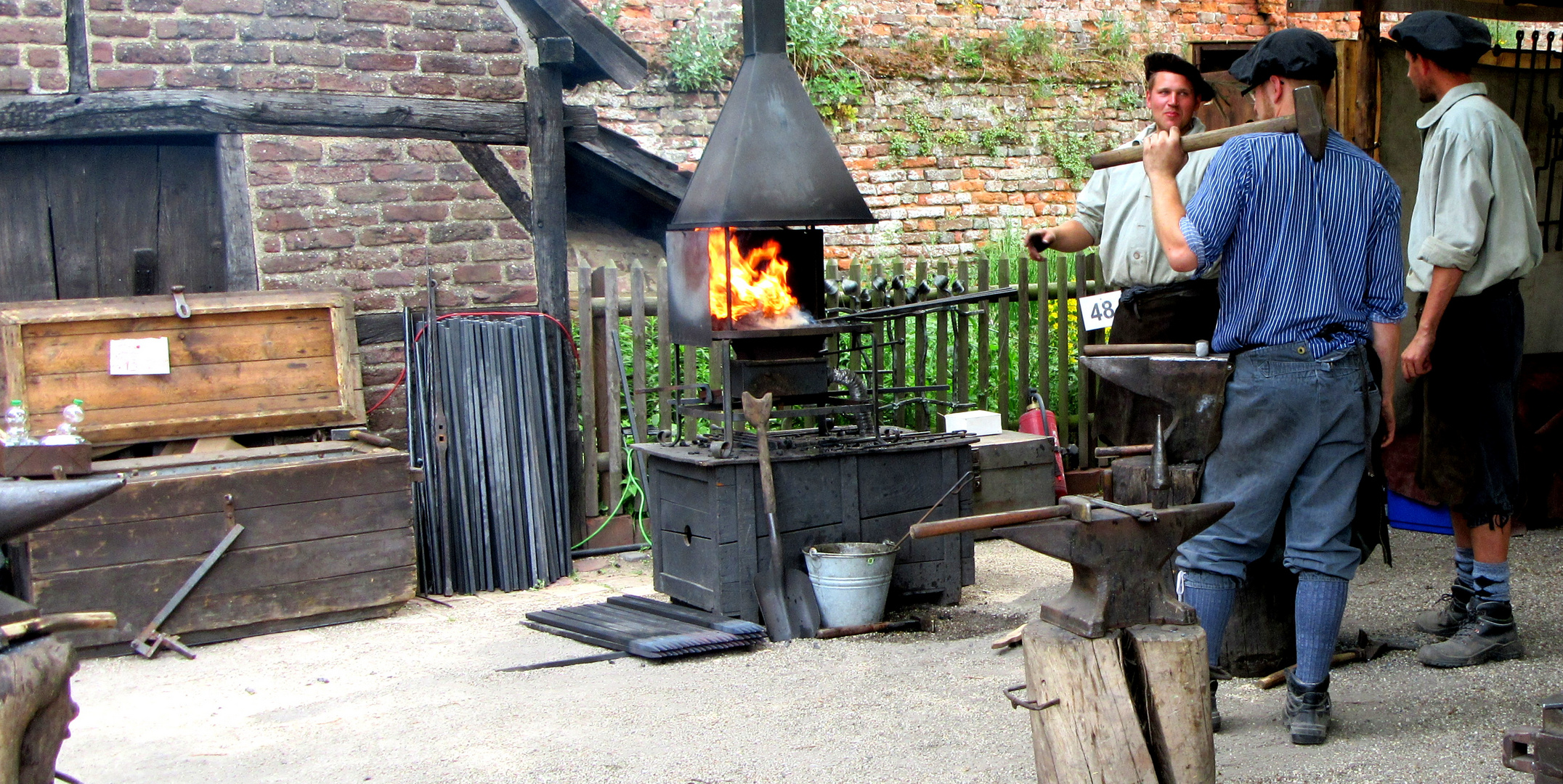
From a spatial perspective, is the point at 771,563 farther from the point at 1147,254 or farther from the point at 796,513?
the point at 1147,254

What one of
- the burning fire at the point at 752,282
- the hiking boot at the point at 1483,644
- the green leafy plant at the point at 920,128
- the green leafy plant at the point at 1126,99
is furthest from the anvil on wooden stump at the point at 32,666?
the green leafy plant at the point at 1126,99

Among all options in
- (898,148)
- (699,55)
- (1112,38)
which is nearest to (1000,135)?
(898,148)

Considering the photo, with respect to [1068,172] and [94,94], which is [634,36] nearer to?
[1068,172]

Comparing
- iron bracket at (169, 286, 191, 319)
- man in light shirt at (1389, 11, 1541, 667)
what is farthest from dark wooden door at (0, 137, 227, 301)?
man in light shirt at (1389, 11, 1541, 667)

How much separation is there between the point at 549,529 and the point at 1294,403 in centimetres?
401

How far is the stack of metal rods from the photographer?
21.2 ft

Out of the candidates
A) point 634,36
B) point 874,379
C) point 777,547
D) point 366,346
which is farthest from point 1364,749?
point 634,36

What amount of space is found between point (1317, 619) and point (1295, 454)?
47cm

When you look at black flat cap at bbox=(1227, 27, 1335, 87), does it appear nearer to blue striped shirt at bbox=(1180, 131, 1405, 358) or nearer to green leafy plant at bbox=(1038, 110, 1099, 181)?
blue striped shirt at bbox=(1180, 131, 1405, 358)

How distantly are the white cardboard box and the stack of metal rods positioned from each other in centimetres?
211

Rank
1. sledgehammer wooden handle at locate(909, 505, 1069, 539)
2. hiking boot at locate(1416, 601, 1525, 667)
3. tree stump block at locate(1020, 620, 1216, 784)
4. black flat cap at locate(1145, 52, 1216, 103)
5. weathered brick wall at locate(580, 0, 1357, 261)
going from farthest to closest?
1. weathered brick wall at locate(580, 0, 1357, 261)
2. black flat cap at locate(1145, 52, 1216, 103)
3. hiking boot at locate(1416, 601, 1525, 667)
4. tree stump block at locate(1020, 620, 1216, 784)
5. sledgehammer wooden handle at locate(909, 505, 1069, 539)

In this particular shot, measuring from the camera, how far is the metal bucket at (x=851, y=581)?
5426 mm

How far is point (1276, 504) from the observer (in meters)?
3.77

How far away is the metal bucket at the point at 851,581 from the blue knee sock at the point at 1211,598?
5.76 feet
